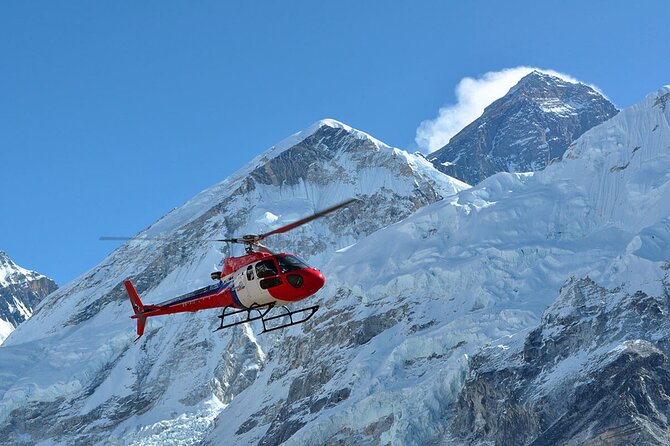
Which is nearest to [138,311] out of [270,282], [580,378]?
[270,282]

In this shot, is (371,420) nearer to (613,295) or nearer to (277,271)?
(613,295)

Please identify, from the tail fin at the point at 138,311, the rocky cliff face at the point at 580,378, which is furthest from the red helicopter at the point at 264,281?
the rocky cliff face at the point at 580,378

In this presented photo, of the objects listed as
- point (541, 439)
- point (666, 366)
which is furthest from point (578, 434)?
point (666, 366)

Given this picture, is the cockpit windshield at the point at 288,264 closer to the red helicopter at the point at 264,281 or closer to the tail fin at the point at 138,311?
the red helicopter at the point at 264,281

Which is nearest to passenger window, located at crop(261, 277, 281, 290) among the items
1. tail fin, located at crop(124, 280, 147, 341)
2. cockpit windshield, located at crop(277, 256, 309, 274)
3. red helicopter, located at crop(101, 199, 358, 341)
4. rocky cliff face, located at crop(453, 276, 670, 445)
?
red helicopter, located at crop(101, 199, 358, 341)

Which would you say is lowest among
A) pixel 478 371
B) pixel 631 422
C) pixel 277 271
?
pixel 631 422

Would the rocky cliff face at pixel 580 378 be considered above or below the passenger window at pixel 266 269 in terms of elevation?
below

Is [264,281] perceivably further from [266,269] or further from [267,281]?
[266,269]
